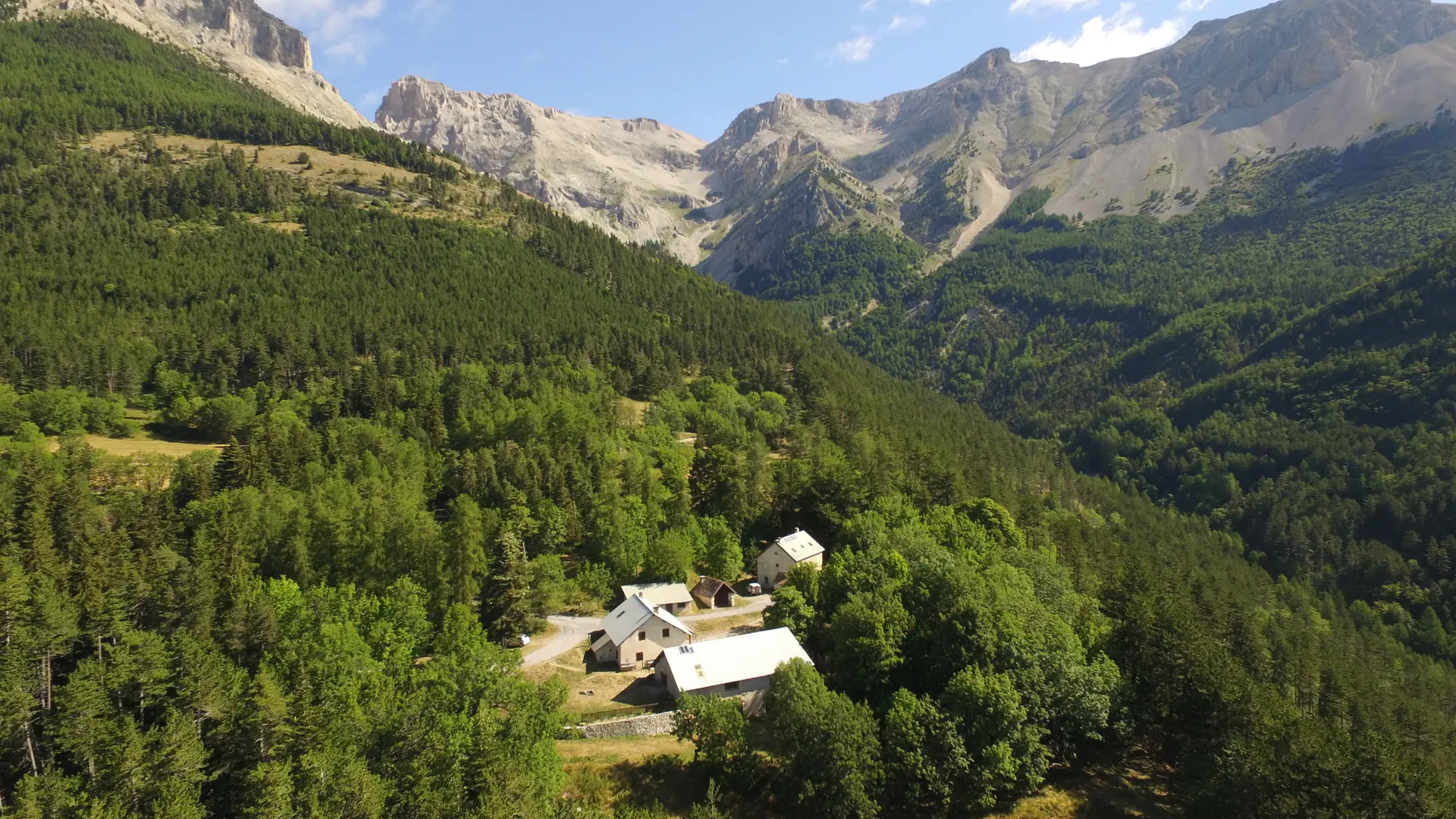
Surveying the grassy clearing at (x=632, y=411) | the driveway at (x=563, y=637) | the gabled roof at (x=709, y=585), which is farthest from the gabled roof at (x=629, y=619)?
the grassy clearing at (x=632, y=411)

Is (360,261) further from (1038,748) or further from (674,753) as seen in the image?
(1038,748)

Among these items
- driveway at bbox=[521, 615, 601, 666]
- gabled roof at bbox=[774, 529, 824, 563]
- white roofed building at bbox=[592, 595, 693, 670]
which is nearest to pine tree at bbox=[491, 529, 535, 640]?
driveway at bbox=[521, 615, 601, 666]

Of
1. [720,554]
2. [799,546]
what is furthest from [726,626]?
[799,546]

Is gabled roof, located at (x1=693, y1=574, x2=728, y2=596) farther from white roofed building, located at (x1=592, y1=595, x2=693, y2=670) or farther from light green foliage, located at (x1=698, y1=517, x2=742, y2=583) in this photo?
white roofed building, located at (x1=592, y1=595, x2=693, y2=670)

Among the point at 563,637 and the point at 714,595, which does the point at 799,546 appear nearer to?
the point at 714,595

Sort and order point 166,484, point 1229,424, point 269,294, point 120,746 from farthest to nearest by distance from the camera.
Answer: point 1229,424 < point 269,294 < point 166,484 < point 120,746

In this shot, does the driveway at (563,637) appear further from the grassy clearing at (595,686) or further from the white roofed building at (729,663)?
the white roofed building at (729,663)

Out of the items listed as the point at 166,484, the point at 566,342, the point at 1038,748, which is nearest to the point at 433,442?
the point at 166,484

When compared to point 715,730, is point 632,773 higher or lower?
lower
